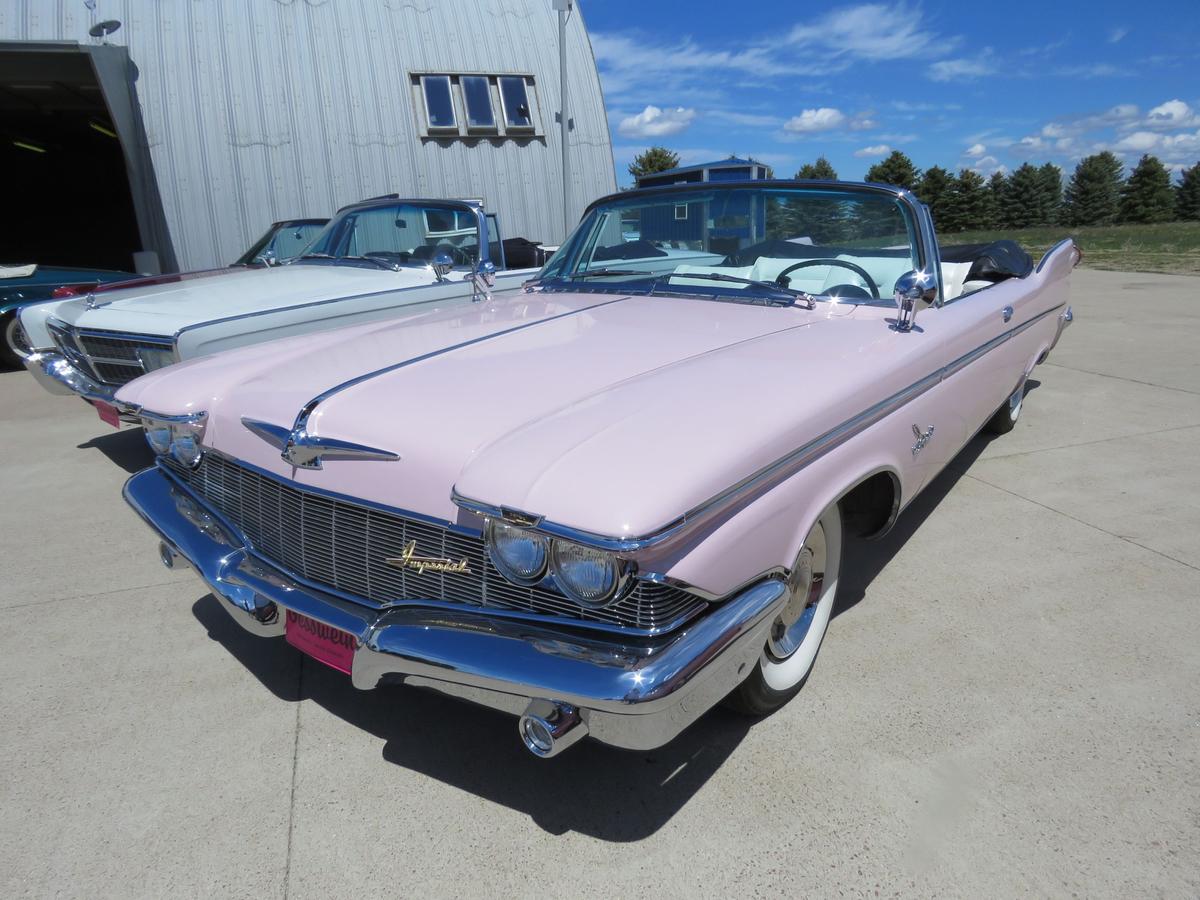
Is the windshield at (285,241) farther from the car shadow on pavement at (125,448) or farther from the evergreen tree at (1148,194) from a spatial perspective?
the evergreen tree at (1148,194)

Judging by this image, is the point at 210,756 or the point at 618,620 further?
the point at 210,756

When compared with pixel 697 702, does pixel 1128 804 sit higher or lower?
lower

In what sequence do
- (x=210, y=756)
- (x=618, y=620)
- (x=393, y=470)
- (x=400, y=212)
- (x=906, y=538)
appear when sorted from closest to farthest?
(x=618, y=620)
(x=393, y=470)
(x=210, y=756)
(x=906, y=538)
(x=400, y=212)

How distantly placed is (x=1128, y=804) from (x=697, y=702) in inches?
44.0

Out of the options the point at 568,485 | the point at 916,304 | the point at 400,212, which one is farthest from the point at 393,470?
the point at 400,212

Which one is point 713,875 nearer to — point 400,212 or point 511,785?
point 511,785

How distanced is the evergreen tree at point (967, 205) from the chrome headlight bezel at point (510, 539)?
163ft

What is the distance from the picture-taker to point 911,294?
2.59m

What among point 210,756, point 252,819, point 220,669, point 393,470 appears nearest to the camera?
point 393,470

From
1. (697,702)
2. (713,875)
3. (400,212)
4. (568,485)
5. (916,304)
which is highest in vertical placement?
(400,212)

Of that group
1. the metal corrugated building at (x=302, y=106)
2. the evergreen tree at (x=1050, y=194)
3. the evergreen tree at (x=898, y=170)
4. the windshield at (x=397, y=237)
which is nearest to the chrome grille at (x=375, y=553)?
the windshield at (x=397, y=237)

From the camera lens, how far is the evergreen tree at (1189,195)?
163 ft

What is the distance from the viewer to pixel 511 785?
204cm

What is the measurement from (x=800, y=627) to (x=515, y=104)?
11906 mm
